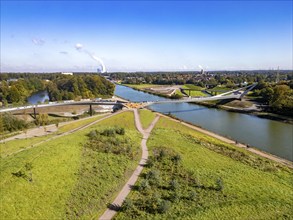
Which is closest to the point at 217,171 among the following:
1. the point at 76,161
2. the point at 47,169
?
the point at 76,161

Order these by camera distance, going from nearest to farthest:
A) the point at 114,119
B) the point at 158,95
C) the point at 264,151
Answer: the point at 264,151 → the point at 114,119 → the point at 158,95

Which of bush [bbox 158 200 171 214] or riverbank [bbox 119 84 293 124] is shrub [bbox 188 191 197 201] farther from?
riverbank [bbox 119 84 293 124]

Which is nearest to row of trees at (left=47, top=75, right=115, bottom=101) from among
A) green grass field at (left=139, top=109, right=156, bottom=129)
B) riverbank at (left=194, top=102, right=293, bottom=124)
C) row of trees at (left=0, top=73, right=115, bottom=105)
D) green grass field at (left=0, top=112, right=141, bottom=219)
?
row of trees at (left=0, top=73, right=115, bottom=105)

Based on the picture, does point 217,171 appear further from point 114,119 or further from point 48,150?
point 114,119

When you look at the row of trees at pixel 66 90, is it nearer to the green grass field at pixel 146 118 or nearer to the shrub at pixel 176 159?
the green grass field at pixel 146 118

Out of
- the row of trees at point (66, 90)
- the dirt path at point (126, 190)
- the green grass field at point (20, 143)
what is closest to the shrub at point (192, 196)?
the dirt path at point (126, 190)

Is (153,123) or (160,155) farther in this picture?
(153,123)

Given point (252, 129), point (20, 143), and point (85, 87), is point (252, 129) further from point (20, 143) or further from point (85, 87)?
Result: point (85, 87)
